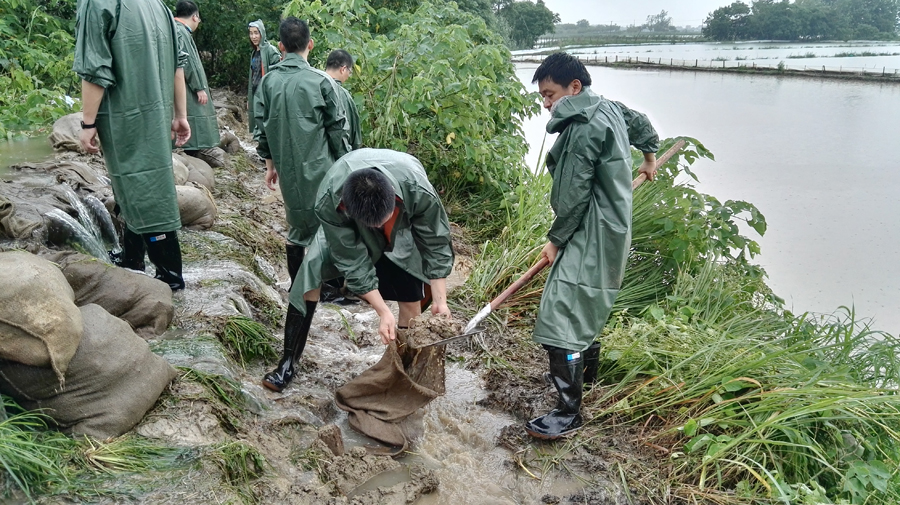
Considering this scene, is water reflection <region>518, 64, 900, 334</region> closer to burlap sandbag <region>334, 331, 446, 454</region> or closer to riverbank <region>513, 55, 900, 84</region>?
riverbank <region>513, 55, 900, 84</region>

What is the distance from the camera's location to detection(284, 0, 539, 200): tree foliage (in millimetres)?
6172

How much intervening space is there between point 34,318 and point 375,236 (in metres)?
1.26

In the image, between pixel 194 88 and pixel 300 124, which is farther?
pixel 194 88

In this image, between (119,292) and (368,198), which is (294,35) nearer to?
(119,292)

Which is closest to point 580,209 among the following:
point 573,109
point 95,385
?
point 573,109

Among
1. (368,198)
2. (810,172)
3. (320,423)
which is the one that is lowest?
(810,172)

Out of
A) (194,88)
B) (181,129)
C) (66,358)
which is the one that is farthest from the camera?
(194,88)

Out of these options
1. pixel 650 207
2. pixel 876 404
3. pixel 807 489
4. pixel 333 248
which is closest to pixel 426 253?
pixel 333 248

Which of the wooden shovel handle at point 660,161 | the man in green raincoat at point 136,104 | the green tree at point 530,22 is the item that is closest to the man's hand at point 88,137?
the man in green raincoat at point 136,104

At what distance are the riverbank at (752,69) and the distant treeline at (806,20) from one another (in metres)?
3.74

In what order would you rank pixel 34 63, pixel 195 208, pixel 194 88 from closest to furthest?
pixel 195 208 < pixel 194 88 < pixel 34 63

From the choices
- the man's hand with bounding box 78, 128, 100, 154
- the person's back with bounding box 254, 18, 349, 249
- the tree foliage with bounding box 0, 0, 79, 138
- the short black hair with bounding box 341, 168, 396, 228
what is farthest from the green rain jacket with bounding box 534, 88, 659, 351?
the tree foliage with bounding box 0, 0, 79, 138

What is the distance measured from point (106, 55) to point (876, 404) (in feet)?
11.9

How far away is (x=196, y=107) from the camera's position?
6184 millimetres
